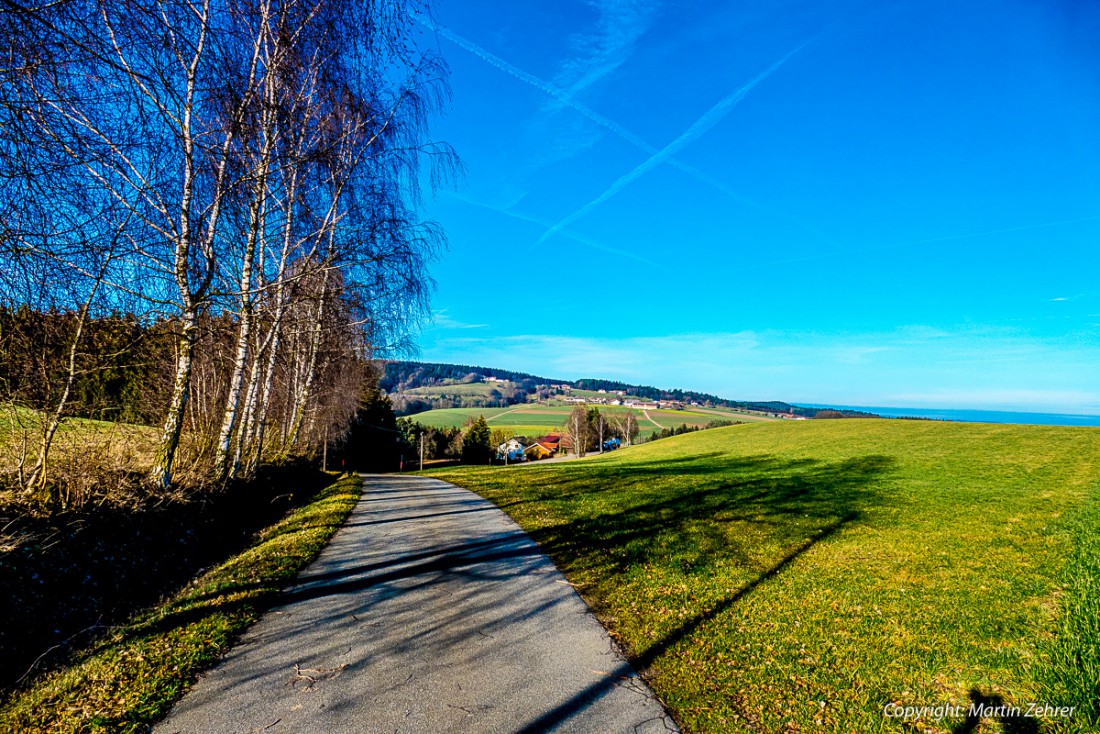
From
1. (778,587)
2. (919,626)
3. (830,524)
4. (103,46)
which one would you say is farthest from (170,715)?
(830,524)

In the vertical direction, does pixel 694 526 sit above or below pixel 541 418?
below

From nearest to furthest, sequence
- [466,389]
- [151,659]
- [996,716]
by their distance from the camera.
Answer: [996,716] → [151,659] → [466,389]

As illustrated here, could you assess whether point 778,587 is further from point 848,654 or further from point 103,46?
point 103,46

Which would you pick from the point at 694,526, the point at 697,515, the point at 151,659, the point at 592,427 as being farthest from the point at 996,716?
the point at 592,427

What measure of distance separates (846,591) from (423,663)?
577cm

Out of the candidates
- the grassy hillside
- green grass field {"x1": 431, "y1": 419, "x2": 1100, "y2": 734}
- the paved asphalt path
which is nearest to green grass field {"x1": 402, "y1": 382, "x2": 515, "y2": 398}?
the grassy hillside

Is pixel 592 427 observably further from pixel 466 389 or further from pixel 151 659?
pixel 151 659

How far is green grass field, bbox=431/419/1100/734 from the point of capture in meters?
3.87

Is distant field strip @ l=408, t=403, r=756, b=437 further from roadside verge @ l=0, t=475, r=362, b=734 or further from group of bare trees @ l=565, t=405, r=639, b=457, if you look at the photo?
roadside verge @ l=0, t=475, r=362, b=734

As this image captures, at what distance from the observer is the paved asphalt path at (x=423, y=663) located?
130 inches

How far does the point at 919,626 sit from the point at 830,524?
17.2 feet

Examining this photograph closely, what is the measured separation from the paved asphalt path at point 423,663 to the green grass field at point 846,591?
0.58m

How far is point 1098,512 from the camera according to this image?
32.3ft

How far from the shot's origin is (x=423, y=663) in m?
4.05
